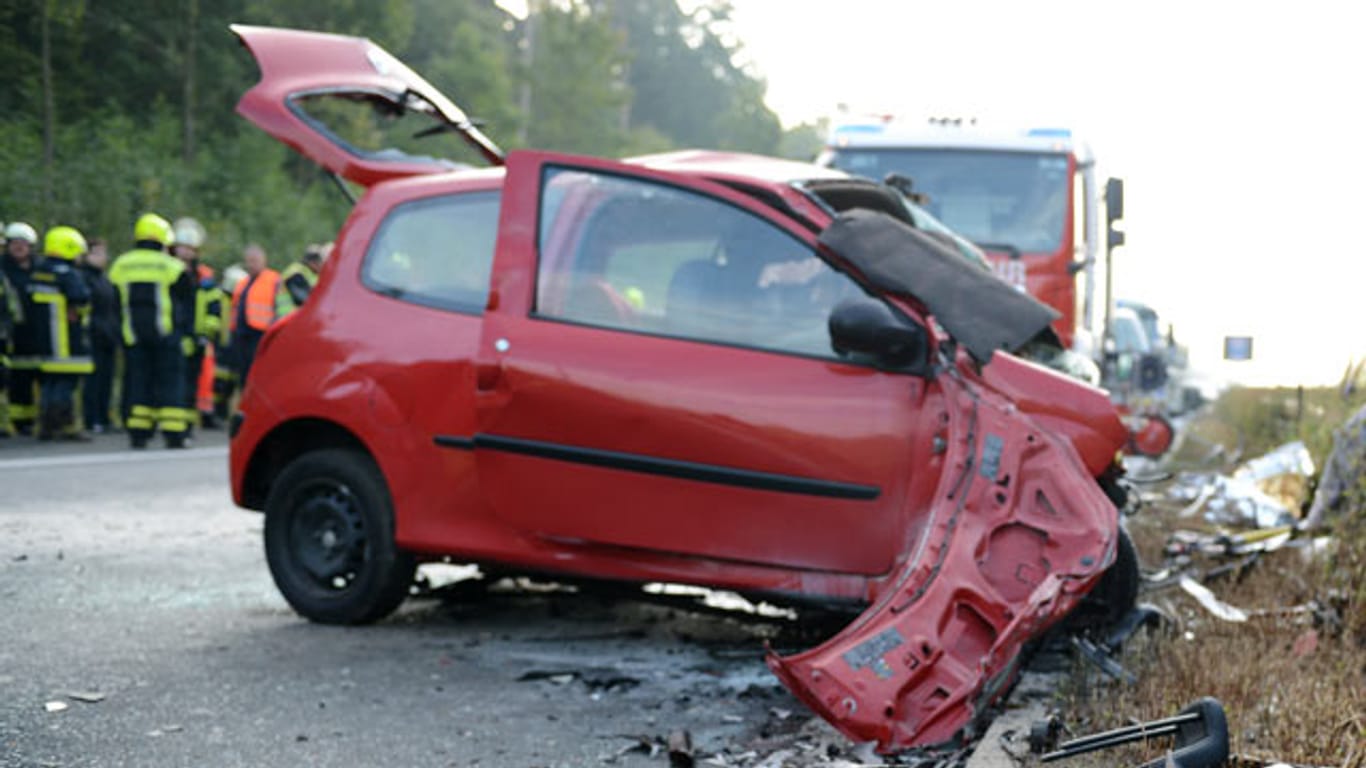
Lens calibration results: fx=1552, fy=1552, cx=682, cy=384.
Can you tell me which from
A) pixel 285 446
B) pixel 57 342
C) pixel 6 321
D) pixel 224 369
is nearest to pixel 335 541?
pixel 285 446

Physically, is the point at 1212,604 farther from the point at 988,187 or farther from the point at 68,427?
the point at 68,427

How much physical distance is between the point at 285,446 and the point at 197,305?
32.8 feet

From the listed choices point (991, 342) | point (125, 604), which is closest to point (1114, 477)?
point (991, 342)

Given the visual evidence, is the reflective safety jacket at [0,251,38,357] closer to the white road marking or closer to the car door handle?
the white road marking

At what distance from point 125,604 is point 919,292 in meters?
3.46

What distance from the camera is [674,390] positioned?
5.15 metres

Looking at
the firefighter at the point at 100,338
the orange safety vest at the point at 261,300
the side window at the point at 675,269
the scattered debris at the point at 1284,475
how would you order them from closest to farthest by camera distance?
the side window at the point at 675,269 → the scattered debris at the point at 1284,475 → the orange safety vest at the point at 261,300 → the firefighter at the point at 100,338

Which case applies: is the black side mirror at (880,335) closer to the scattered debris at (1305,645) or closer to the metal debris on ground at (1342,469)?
the scattered debris at (1305,645)

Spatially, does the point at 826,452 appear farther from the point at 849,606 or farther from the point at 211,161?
the point at 211,161

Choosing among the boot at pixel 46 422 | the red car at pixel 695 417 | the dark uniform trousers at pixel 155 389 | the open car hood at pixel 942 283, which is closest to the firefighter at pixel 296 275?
the dark uniform trousers at pixel 155 389

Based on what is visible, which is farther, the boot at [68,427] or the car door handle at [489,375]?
the boot at [68,427]

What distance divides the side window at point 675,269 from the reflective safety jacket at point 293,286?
222 inches

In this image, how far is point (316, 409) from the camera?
590cm

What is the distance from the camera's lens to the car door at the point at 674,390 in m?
4.97
